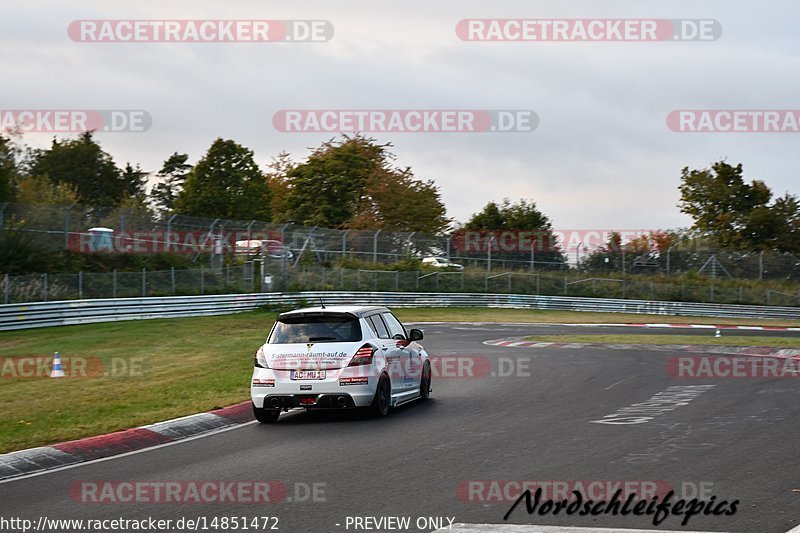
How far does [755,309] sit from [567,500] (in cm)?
4918

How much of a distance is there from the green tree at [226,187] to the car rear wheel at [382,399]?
7896cm

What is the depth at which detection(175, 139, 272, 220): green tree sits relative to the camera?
92.0 m

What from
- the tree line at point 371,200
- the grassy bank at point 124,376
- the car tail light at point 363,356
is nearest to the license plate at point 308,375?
the car tail light at point 363,356

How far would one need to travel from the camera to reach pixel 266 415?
13664mm

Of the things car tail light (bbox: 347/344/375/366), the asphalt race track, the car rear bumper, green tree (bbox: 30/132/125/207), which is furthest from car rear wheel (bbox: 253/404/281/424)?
green tree (bbox: 30/132/125/207)

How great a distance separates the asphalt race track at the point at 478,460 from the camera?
311 inches

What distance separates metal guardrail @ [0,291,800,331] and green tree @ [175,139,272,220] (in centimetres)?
4372

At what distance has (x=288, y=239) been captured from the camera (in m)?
47.5

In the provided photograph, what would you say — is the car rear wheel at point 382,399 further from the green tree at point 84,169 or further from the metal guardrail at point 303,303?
the green tree at point 84,169

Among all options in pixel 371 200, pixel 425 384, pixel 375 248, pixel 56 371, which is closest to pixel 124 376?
pixel 56 371

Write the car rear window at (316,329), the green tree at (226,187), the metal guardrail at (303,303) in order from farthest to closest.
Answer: the green tree at (226,187) → the metal guardrail at (303,303) → the car rear window at (316,329)

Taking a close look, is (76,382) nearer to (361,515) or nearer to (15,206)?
(361,515)

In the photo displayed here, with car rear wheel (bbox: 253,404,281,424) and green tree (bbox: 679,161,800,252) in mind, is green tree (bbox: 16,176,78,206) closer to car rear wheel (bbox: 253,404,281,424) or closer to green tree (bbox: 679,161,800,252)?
green tree (bbox: 679,161,800,252)

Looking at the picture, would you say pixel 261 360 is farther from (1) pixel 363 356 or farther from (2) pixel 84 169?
(2) pixel 84 169
